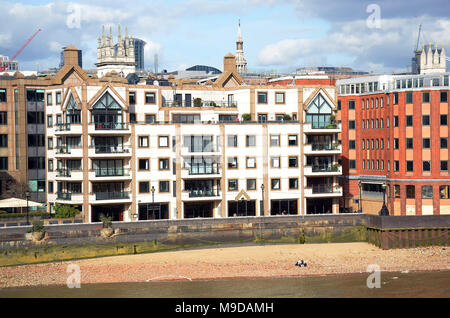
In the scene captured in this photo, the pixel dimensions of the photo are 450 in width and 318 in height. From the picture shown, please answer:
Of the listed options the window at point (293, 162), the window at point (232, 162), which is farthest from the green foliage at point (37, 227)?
the window at point (293, 162)

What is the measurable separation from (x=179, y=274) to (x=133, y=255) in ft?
35.4

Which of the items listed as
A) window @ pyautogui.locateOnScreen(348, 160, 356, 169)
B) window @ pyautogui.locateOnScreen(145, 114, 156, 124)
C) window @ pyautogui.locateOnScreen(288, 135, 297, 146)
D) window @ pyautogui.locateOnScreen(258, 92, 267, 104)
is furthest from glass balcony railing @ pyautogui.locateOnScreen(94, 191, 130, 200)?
window @ pyautogui.locateOnScreen(348, 160, 356, 169)

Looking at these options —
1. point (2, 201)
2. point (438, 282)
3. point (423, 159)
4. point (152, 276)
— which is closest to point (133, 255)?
point (152, 276)

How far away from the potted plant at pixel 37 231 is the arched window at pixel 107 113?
59.1 feet

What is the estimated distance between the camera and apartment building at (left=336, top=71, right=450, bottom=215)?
353ft

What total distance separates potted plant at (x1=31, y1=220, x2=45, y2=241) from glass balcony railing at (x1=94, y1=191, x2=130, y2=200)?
1319 centimetres

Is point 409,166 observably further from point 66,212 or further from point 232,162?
point 66,212

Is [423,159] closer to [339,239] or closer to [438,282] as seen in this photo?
[339,239]

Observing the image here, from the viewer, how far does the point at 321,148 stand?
106188mm

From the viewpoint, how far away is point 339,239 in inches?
3784

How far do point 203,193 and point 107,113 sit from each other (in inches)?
608

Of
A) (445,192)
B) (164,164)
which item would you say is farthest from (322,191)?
(164,164)

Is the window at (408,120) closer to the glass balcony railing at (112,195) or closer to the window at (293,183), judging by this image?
the window at (293,183)

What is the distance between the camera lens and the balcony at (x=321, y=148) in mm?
105062
